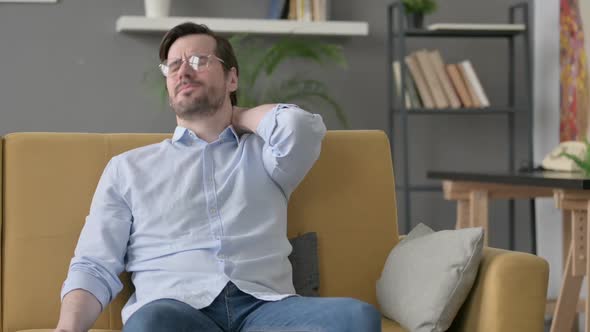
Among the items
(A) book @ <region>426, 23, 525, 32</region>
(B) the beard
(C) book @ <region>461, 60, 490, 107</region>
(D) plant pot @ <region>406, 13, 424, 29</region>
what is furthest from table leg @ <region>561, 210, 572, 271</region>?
(B) the beard

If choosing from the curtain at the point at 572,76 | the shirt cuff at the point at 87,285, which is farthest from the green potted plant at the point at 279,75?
the shirt cuff at the point at 87,285

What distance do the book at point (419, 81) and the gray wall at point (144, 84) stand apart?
0.15 m

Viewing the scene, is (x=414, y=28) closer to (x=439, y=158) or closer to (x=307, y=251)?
(x=439, y=158)

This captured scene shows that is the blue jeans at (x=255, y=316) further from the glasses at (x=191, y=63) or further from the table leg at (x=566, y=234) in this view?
the table leg at (x=566, y=234)

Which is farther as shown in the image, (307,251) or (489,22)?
(489,22)

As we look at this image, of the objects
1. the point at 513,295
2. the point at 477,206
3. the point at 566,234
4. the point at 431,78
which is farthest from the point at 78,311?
the point at 431,78

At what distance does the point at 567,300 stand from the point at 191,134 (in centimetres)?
187

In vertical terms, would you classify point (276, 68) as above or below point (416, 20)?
below

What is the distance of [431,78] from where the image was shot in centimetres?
488

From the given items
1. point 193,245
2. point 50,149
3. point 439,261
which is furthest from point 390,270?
point 50,149

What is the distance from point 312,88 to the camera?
16.2 ft

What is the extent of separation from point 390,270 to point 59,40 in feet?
9.20

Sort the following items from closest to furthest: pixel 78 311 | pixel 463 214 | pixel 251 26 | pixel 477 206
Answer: pixel 78 311, pixel 477 206, pixel 463 214, pixel 251 26

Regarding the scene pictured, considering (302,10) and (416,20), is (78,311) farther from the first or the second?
(416,20)
